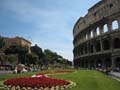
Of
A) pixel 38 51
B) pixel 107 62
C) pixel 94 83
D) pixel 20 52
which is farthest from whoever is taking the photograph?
pixel 38 51

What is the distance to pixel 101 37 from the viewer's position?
55500 mm

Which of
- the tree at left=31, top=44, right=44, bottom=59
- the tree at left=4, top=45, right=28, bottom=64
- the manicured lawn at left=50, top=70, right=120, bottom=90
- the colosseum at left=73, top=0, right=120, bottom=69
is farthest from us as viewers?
the tree at left=31, top=44, right=44, bottom=59

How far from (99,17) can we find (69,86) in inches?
1695

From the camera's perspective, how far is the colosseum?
2053 inches

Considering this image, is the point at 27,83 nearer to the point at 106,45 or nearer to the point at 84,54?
the point at 106,45

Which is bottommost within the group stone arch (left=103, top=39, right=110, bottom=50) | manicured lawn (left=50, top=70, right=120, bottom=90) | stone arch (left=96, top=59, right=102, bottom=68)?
manicured lawn (left=50, top=70, right=120, bottom=90)

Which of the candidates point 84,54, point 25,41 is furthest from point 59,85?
point 25,41

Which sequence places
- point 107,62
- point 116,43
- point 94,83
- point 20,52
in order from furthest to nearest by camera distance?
point 20,52, point 107,62, point 116,43, point 94,83

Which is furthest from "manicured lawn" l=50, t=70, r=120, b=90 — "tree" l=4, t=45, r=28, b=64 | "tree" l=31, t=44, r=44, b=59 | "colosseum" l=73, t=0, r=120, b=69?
"tree" l=31, t=44, r=44, b=59

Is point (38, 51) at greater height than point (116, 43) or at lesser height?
greater

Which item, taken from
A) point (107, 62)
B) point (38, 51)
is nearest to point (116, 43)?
point (107, 62)

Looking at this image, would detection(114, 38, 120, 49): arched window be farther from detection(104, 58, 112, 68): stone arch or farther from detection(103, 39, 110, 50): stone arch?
detection(104, 58, 112, 68): stone arch

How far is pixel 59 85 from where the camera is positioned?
54.5 feet

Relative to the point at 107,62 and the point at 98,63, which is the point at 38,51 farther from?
the point at 107,62
